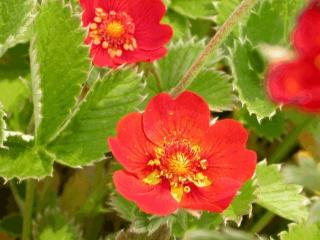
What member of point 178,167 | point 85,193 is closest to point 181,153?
point 178,167

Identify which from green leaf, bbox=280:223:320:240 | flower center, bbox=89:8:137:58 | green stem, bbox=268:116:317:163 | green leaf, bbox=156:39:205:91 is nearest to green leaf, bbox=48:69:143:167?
flower center, bbox=89:8:137:58

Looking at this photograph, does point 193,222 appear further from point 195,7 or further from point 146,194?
point 195,7

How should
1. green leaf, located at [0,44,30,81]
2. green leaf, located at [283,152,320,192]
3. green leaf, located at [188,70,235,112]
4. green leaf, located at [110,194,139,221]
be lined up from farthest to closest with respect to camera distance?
green leaf, located at [0,44,30,81]
green leaf, located at [188,70,235,112]
green leaf, located at [110,194,139,221]
green leaf, located at [283,152,320,192]

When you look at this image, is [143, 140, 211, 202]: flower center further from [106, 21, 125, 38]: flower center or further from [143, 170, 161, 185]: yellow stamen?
[106, 21, 125, 38]: flower center

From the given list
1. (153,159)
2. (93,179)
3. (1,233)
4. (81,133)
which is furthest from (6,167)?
(93,179)

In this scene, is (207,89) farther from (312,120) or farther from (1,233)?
(1,233)
